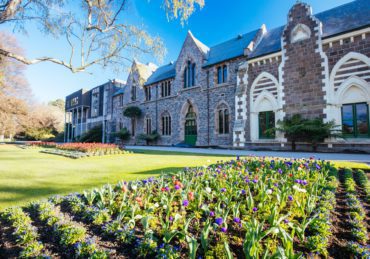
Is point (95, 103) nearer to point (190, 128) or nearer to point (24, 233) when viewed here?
point (190, 128)

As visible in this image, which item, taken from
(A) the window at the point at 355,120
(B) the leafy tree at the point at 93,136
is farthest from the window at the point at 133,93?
(A) the window at the point at 355,120

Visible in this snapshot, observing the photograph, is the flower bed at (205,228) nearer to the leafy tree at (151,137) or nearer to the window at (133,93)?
the leafy tree at (151,137)

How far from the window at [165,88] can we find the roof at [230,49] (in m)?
5.79

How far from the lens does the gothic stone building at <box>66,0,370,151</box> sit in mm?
11008

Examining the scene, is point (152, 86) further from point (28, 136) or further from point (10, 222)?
point (28, 136)

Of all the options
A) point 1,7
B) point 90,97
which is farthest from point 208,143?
point 90,97

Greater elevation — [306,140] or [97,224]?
[306,140]

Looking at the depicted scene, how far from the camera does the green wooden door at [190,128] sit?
1975 cm

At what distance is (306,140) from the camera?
11.7m

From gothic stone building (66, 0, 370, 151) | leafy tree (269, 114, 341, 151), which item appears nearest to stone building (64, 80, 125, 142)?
gothic stone building (66, 0, 370, 151)

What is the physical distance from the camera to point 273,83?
544 inches

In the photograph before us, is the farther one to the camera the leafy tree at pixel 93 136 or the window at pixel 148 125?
the leafy tree at pixel 93 136

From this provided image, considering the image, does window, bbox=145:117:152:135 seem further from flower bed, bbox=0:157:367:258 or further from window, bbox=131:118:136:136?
flower bed, bbox=0:157:367:258

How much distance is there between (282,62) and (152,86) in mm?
15988
